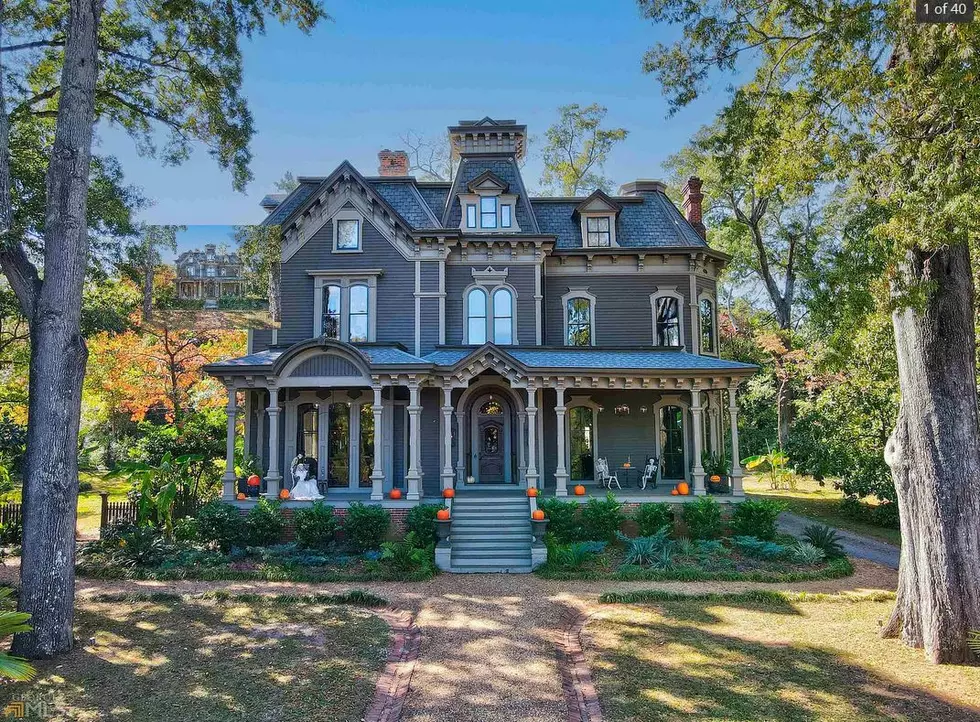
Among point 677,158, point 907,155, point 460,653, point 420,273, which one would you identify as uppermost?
point 677,158

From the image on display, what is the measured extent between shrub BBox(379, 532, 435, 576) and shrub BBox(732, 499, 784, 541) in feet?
24.6

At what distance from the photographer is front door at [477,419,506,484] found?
1736cm

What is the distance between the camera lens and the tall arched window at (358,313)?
1753 cm

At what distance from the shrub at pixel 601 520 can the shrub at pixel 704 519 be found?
176 cm

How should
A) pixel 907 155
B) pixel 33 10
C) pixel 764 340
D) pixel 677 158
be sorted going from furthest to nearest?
pixel 677 158
pixel 764 340
pixel 33 10
pixel 907 155

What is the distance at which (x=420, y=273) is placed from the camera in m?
17.5

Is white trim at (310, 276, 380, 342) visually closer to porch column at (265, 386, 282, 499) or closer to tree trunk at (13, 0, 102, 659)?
porch column at (265, 386, 282, 499)

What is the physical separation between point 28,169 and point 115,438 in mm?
18800

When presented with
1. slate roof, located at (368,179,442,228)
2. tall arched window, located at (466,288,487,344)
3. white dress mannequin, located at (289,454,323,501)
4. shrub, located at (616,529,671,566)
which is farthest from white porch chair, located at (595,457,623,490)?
slate roof, located at (368,179,442,228)

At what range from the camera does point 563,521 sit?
44.8ft

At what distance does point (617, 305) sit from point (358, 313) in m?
8.30

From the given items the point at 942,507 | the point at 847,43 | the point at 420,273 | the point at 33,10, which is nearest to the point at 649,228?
the point at 420,273

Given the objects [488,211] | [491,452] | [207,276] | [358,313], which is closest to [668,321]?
[488,211]

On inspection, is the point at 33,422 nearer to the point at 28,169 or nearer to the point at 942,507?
the point at 28,169
